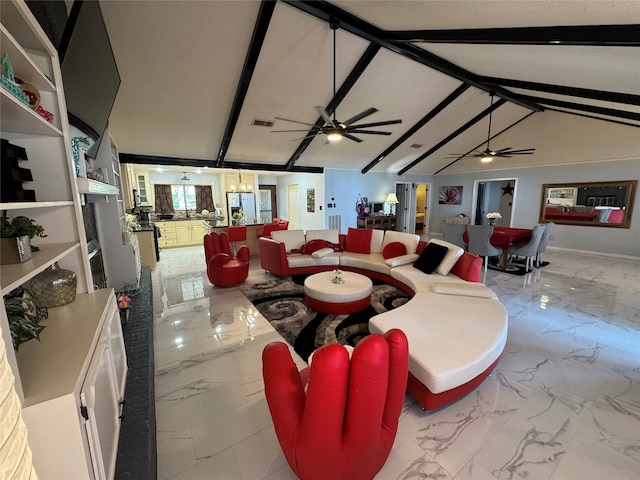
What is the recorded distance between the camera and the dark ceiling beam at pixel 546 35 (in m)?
2.19

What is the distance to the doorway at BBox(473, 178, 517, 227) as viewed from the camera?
9070 mm

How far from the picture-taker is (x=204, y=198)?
29.4ft

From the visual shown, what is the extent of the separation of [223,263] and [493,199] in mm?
10015

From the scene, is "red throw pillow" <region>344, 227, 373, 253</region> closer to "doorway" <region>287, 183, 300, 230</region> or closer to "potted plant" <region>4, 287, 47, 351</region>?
"potted plant" <region>4, 287, 47, 351</region>

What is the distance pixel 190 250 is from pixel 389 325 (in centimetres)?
681

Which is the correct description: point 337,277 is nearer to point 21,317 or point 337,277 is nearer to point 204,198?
point 21,317

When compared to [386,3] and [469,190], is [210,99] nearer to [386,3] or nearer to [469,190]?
[386,3]

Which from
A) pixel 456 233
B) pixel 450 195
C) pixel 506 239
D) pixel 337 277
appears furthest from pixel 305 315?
pixel 450 195

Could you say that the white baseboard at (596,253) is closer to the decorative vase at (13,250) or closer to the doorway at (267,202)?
the doorway at (267,202)

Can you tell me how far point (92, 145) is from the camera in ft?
10.6

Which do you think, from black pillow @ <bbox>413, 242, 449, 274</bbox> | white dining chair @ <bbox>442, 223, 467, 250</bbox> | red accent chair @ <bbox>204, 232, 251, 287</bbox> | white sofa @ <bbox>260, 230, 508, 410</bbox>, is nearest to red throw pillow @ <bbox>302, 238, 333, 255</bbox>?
white sofa @ <bbox>260, 230, 508, 410</bbox>

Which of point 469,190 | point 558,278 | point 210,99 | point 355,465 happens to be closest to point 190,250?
point 210,99

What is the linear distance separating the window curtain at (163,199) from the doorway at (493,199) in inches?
394

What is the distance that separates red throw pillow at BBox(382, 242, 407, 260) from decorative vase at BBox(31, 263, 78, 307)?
157 inches
